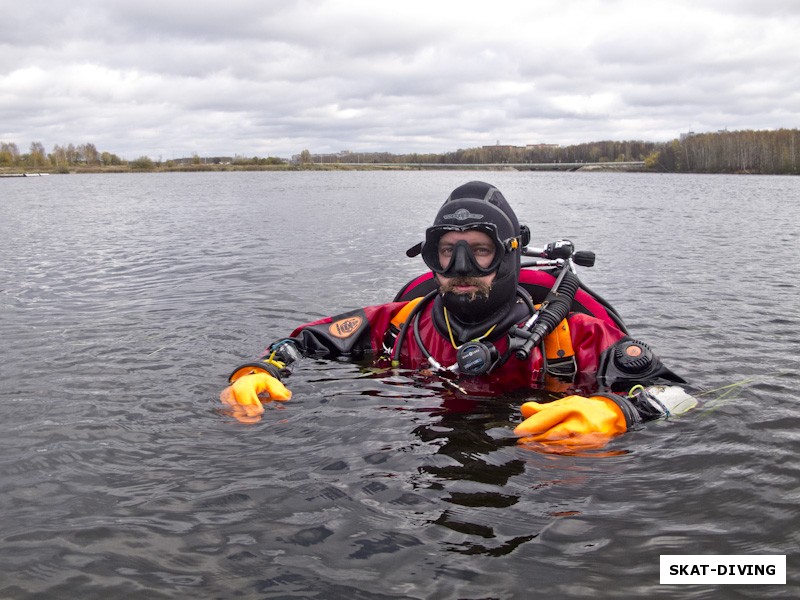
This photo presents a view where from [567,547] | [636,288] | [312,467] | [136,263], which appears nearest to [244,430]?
[312,467]

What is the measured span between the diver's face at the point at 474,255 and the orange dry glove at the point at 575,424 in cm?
102

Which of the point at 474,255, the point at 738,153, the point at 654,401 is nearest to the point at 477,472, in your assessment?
the point at 654,401

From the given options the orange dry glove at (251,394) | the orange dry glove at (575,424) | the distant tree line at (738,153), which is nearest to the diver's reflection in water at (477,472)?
the orange dry glove at (575,424)

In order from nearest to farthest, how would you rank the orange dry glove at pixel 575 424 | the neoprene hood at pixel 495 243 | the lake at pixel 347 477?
the lake at pixel 347 477, the orange dry glove at pixel 575 424, the neoprene hood at pixel 495 243

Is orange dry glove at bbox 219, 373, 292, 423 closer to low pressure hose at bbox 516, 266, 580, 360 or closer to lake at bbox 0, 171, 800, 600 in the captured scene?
lake at bbox 0, 171, 800, 600

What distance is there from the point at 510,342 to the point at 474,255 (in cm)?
67

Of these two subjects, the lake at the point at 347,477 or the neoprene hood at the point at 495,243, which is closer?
the lake at the point at 347,477

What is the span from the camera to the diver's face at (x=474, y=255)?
4.82m

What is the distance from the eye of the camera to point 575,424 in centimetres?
409

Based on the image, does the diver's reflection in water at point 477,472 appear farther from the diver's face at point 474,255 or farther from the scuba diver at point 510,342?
the diver's face at point 474,255

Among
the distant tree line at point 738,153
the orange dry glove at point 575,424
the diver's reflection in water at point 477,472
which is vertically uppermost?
the distant tree line at point 738,153

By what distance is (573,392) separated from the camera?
502 centimetres

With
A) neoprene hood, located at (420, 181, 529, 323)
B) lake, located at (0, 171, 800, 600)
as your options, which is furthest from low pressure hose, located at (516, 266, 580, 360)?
lake, located at (0, 171, 800, 600)

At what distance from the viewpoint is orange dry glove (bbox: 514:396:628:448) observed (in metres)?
4.09
